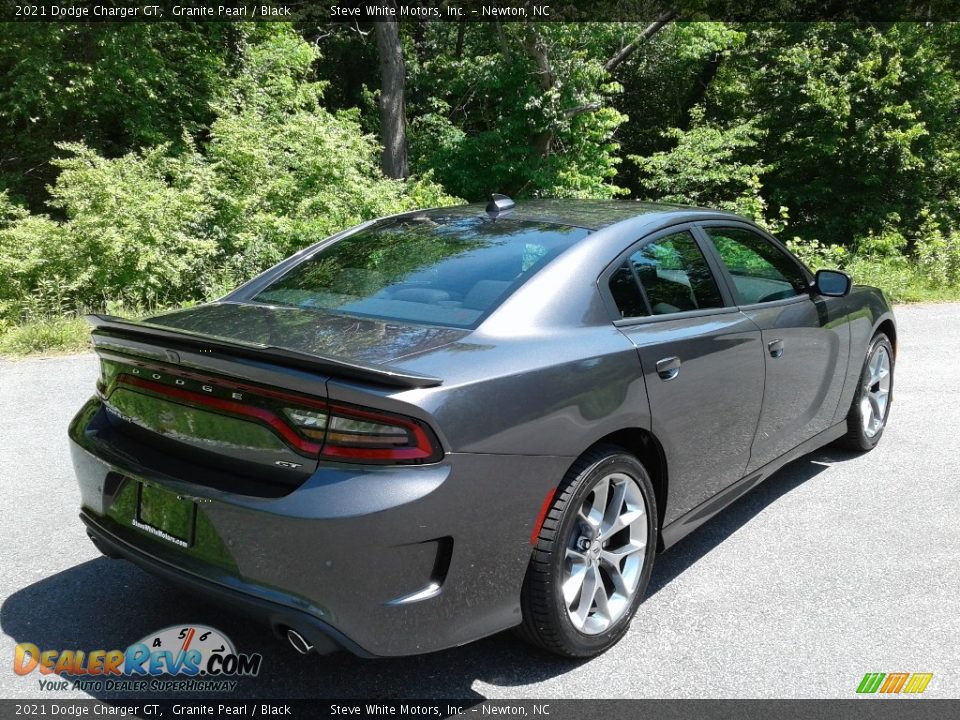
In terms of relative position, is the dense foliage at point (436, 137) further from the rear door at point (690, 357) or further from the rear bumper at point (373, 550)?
the rear bumper at point (373, 550)

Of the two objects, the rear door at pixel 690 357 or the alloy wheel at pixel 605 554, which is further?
the rear door at pixel 690 357

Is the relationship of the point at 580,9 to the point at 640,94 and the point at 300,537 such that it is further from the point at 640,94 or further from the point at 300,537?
the point at 300,537

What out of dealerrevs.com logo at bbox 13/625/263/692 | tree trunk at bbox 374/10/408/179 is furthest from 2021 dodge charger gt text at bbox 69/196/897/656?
tree trunk at bbox 374/10/408/179

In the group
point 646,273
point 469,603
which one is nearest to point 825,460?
point 646,273

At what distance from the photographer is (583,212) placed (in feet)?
12.4

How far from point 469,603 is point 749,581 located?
162 centimetres

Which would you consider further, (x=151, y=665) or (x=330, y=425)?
(x=151, y=665)

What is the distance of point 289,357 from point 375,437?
0.34m

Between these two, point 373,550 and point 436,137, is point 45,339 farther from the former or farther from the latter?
point 436,137

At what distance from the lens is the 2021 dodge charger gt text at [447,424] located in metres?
2.32

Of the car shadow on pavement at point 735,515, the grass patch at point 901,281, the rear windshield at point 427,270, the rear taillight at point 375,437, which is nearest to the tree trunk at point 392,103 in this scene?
the grass patch at point 901,281

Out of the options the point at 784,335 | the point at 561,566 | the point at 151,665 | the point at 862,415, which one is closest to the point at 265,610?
the point at 151,665

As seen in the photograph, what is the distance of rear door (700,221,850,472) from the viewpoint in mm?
3879

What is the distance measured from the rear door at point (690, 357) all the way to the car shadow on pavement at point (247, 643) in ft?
1.88
